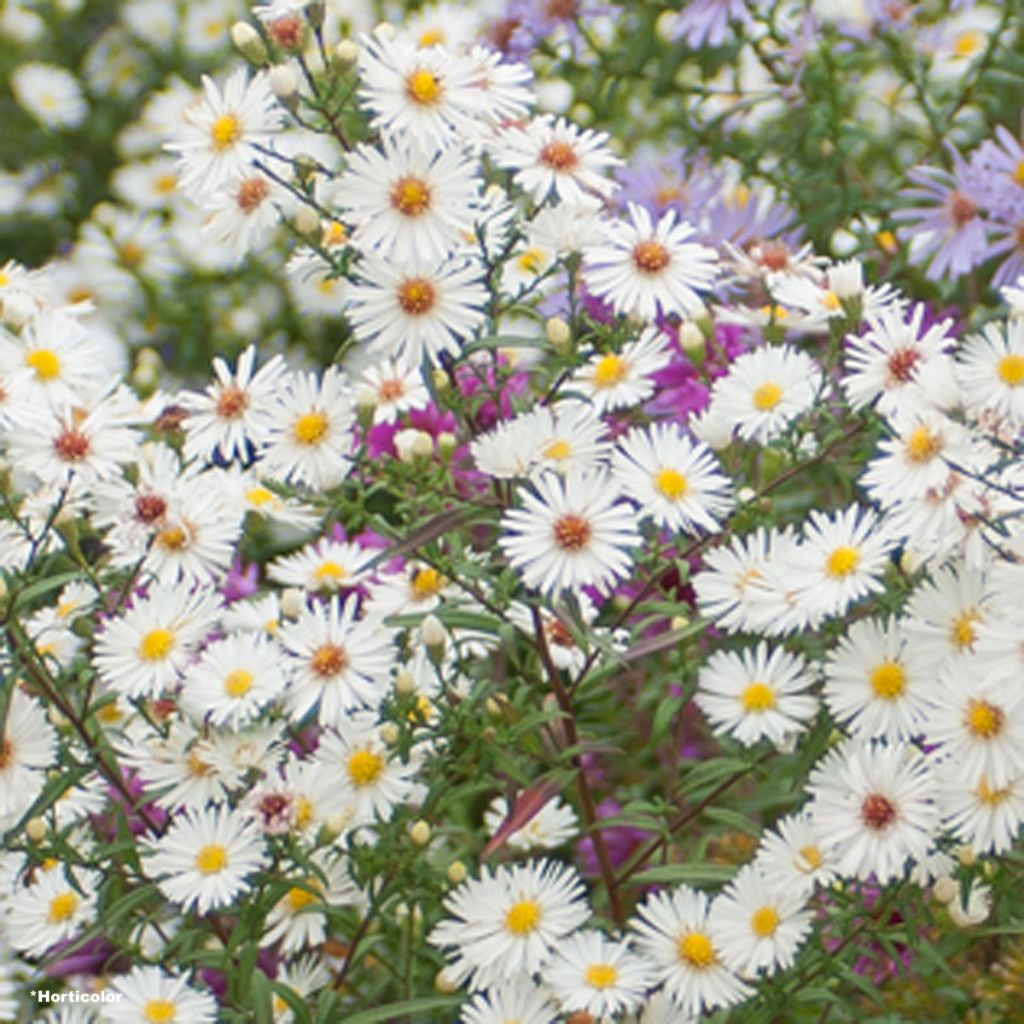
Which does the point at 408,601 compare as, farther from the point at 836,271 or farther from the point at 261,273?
the point at 261,273

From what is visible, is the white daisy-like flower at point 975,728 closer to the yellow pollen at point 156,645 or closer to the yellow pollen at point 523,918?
the yellow pollen at point 523,918

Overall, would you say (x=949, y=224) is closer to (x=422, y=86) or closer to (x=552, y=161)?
(x=552, y=161)

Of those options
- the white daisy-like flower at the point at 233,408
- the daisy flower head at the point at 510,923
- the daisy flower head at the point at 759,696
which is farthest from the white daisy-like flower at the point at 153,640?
the daisy flower head at the point at 759,696

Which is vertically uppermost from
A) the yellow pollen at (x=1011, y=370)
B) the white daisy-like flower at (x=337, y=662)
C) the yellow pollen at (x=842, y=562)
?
the white daisy-like flower at (x=337, y=662)

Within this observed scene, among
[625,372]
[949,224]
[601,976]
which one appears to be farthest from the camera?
[949,224]

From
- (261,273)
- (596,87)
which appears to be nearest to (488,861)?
(596,87)

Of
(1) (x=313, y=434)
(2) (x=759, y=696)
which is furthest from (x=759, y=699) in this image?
(1) (x=313, y=434)

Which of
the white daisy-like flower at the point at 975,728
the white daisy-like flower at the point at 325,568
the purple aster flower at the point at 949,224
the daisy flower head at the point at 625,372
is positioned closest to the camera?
the white daisy-like flower at the point at 975,728
